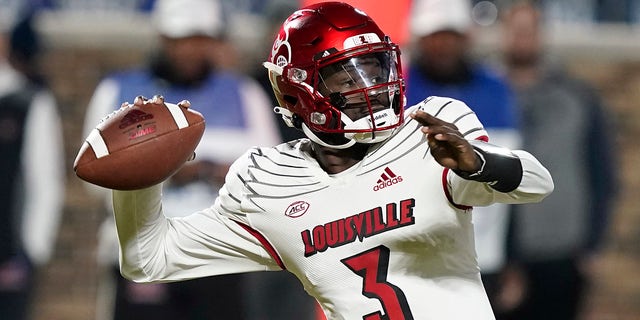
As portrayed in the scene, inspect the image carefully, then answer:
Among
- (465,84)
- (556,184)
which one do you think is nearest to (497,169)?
(465,84)

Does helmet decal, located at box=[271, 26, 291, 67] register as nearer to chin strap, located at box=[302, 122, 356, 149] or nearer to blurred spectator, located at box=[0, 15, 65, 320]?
chin strap, located at box=[302, 122, 356, 149]

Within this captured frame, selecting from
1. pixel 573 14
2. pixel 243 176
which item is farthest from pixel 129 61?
pixel 243 176

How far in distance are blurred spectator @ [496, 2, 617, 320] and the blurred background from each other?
1174 millimetres

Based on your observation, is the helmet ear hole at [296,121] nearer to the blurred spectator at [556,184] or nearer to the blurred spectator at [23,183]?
the blurred spectator at [556,184]

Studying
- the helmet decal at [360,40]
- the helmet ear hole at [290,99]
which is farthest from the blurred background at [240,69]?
the helmet decal at [360,40]

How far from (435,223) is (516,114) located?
2.99 meters

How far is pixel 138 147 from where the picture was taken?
11.2 feet

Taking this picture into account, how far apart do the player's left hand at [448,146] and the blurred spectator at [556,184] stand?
3.53m

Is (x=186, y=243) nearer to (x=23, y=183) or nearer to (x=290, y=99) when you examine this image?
(x=290, y=99)

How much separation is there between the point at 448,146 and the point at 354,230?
0.49 metres

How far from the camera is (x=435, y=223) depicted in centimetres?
340

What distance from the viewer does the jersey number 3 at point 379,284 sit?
3445 millimetres

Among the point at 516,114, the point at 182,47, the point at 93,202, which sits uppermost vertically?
the point at 182,47

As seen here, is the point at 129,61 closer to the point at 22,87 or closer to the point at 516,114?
the point at 22,87
